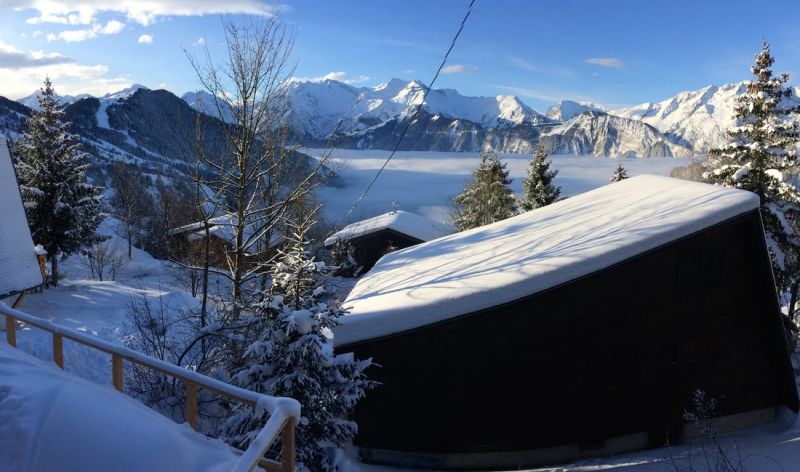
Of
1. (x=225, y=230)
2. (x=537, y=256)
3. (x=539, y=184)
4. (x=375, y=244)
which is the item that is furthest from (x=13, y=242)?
(x=539, y=184)

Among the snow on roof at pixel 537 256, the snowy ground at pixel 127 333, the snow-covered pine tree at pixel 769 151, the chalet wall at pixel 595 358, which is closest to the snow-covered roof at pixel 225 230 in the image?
the snowy ground at pixel 127 333

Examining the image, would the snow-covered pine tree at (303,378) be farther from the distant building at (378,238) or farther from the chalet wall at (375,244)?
the chalet wall at (375,244)

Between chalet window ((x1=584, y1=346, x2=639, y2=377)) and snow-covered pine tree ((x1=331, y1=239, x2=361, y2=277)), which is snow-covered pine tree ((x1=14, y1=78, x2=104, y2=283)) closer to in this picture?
snow-covered pine tree ((x1=331, y1=239, x2=361, y2=277))

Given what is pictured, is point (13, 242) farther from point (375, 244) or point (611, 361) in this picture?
point (375, 244)

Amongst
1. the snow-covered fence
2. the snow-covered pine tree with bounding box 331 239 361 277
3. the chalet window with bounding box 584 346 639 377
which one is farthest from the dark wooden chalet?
the snow-covered pine tree with bounding box 331 239 361 277

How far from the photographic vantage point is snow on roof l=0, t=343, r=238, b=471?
2.79m

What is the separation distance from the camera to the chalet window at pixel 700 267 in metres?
11.3

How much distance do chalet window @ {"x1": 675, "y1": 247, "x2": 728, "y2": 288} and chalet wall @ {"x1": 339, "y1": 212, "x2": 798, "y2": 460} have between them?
23 mm

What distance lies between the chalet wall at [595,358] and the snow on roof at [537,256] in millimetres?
390

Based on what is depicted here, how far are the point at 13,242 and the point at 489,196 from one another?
2717 cm

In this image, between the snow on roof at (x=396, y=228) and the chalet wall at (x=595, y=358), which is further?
the snow on roof at (x=396, y=228)

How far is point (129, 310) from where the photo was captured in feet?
53.9

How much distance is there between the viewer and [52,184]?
23172mm

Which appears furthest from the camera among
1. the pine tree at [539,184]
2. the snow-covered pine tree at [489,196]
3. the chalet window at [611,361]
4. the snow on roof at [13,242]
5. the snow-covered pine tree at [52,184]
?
the snow-covered pine tree at [489,196]
